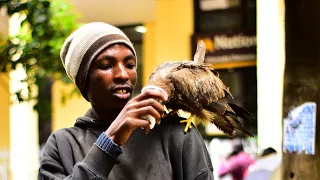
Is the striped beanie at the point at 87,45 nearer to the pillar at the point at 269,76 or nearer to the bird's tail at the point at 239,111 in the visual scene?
the bird's tail at the point at 239,111

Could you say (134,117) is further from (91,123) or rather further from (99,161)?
(91,123)

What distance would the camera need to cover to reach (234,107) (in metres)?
1.88

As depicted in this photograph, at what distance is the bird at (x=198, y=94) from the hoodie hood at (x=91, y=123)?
0.25 metres

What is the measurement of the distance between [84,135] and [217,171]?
3634 millimetres

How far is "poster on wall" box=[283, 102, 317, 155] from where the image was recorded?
3215 mm

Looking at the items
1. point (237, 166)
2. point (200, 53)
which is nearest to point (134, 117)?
point (200, 53)

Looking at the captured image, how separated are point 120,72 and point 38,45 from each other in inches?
93.8

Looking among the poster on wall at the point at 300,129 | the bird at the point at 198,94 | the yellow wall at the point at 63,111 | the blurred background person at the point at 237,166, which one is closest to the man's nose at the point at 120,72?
the bird at the point at 198,94

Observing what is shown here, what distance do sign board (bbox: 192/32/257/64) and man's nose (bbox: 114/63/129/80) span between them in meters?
4.47

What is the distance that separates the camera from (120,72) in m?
1.45

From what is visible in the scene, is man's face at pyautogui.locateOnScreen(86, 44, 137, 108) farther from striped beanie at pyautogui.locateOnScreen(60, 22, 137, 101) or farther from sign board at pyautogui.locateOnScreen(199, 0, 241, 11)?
sign board at pyautogui.locateOnScreen(199, 0, 241, 11)

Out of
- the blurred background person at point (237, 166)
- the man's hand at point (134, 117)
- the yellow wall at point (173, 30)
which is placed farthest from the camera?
the yellow wall at point (173, 30)

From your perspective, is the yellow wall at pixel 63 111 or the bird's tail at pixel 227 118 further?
the yellow wall at pixel 63 111

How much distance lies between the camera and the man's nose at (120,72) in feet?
4.75
